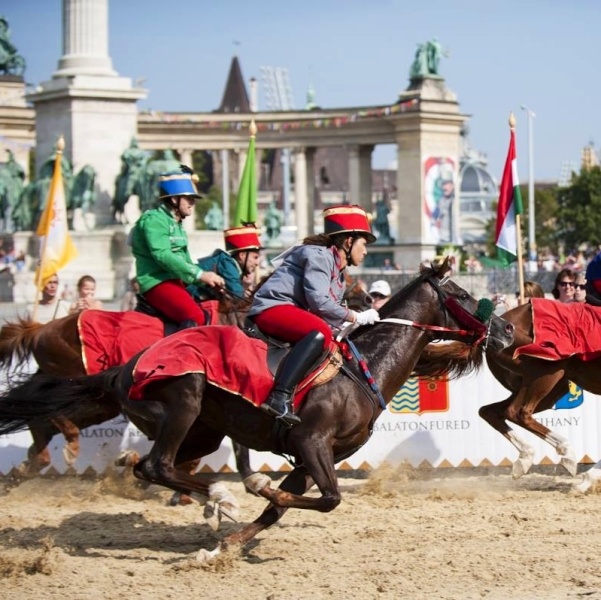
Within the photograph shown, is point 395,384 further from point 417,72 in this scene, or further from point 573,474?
point 417,72

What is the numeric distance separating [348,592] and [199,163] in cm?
12443

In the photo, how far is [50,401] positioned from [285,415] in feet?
6.04

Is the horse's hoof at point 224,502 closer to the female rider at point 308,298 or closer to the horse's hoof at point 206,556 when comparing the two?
the horse's hoof at point 206,556

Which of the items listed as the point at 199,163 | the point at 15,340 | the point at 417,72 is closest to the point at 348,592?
the point at 15,340

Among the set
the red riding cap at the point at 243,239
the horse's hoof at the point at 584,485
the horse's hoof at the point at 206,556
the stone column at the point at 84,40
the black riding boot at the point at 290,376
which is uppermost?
the stone column at the point at 84,40

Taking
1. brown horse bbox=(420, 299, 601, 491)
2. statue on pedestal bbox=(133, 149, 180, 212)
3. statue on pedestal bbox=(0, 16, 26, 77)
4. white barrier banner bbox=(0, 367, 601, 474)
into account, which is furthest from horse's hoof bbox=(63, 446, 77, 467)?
statue on pedestal bbox=(0, 16, 26, 77)

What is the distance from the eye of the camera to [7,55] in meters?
62.7

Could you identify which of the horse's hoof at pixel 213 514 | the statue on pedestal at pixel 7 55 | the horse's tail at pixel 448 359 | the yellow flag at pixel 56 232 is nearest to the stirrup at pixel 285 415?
the horse's hoof at pixel 213 514

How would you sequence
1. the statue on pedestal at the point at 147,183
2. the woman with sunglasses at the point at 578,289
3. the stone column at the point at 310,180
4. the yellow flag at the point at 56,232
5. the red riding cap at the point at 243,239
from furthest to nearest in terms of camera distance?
the stone column at the point at 310,180
the statue on pedestal at the point at 147,183
the yellow flag at the point at 56,232
the woman with sunglasses at the point at 578,289
the red riding cap at the point at 243,239

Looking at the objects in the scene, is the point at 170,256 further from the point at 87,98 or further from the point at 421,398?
the point at 87,98

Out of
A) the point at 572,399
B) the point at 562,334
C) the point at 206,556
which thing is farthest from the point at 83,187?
the point at 206,556

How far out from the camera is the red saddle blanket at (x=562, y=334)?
38.8ft

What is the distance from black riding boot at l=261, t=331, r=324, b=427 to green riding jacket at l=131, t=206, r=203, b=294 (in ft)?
7.01

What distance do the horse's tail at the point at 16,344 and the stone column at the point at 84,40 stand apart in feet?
75.8
